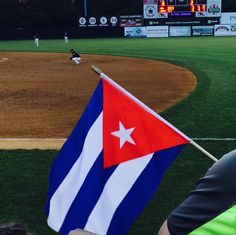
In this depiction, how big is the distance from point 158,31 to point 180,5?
6.68 metres

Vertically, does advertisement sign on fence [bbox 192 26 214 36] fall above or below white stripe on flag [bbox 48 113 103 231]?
below

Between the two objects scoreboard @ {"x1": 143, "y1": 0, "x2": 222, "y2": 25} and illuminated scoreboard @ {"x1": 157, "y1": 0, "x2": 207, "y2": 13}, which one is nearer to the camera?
illuminated scoreboard @ {"x1": 157, "y1": 0, "x2": 207, "y2": 13}

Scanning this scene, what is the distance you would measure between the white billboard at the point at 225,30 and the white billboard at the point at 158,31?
5.23m

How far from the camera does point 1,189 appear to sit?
554 cm

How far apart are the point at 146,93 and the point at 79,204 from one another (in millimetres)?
10761

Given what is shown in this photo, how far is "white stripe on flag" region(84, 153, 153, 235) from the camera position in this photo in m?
2.62

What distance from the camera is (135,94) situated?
13.1 m

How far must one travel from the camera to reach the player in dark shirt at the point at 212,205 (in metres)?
1.52

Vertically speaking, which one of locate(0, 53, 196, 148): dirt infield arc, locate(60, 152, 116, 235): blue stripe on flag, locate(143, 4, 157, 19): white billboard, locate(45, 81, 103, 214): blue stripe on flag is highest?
locate(143, 4, 157, 19): white billboard

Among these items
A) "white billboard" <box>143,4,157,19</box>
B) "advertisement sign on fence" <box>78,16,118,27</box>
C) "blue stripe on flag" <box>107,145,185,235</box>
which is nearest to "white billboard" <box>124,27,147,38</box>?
"advertisement sign on fence" <box>78,16,118,27</box>

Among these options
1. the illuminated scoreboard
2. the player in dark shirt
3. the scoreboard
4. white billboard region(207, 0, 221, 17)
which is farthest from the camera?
white billboard region(207, 0, 221, 17)

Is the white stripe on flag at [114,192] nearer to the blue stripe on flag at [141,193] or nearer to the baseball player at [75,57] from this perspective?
the blue stripe on flag at [141,193]

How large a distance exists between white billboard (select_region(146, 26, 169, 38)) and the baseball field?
77.2 feet

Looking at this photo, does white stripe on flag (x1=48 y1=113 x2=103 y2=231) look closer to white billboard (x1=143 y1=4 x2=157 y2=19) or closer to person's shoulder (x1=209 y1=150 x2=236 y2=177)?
person's shoulder (x1=209 y1=150 x2=236 y2=177)
